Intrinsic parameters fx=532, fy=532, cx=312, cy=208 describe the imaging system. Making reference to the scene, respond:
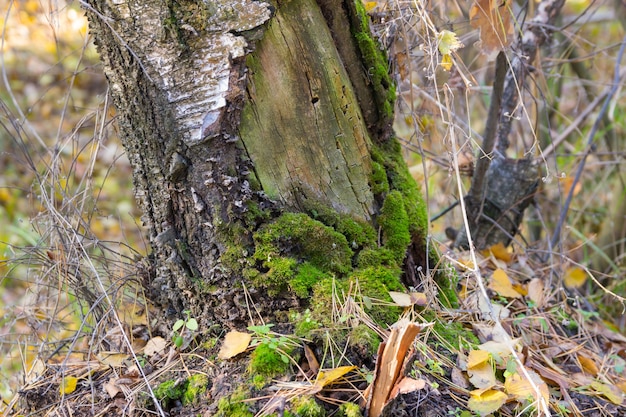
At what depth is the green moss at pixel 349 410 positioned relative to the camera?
146cm

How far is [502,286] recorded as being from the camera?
236 cm

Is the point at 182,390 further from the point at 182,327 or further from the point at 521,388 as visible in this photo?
the point at 521,388

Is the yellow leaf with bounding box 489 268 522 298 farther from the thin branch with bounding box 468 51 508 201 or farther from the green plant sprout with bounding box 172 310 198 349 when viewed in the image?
the green plant sprout with bounding box 172 310 198 349

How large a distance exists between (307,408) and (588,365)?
1230 millimetres

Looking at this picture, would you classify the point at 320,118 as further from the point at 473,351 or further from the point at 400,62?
the point at 473,351

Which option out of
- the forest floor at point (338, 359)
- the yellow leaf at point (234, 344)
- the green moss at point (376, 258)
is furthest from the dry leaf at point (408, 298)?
the yellow leaf at point (234, 344)

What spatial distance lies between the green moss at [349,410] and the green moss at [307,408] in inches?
1.9

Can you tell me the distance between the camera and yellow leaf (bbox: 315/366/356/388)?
1.51 meters

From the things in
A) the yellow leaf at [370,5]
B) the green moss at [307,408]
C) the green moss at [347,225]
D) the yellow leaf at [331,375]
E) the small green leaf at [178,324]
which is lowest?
the green moss at [307,408]

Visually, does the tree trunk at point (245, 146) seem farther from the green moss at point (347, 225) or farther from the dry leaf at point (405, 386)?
the dry leaf at point (405, 386)

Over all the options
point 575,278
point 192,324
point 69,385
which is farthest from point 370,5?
point 575,278

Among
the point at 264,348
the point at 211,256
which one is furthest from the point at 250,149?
the point at 264,348

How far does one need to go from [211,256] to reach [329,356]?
52 cm

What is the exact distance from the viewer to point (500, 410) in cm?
164
